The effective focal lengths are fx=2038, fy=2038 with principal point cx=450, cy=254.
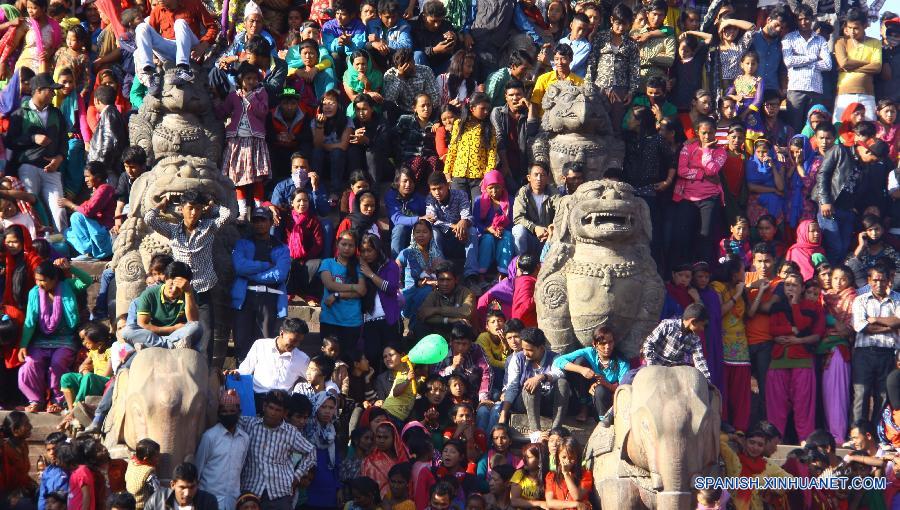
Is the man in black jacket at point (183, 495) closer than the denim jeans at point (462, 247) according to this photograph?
Yes

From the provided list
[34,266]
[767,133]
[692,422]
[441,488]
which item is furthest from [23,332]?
[767,133]

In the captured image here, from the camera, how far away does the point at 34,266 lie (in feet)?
61.8

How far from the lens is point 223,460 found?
15906mm

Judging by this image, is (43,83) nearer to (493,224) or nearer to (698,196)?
(493,224)

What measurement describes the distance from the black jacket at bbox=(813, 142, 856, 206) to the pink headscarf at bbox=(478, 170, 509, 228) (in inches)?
135

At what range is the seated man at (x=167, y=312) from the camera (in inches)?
667

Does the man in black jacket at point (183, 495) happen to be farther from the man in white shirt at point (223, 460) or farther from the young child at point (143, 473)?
the man in white shirt at point (223, 460)

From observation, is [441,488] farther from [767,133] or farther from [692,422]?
[767,133]

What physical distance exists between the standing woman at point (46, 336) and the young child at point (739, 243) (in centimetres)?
700

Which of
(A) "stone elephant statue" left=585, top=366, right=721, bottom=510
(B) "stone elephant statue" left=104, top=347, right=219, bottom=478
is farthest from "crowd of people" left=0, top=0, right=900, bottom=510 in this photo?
(A) "stone elephant statue" left=585, top=366, right=721, bottom=510

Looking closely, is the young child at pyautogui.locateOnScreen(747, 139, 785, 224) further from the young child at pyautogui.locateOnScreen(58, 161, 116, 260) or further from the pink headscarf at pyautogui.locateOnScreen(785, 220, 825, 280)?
the young child at pyautogui.locateOnScreen(58, 161, 116, 260)

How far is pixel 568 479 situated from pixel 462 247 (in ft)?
15.0

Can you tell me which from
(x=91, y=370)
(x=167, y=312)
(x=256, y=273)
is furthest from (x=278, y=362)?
(x=256, y=273)

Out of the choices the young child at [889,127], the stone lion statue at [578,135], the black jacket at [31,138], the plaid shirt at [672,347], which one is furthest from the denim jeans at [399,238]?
the young child at [889,127]
